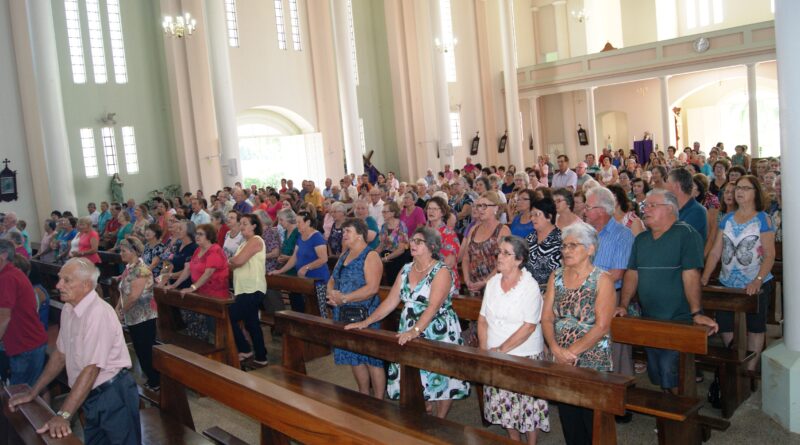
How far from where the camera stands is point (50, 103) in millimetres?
16547

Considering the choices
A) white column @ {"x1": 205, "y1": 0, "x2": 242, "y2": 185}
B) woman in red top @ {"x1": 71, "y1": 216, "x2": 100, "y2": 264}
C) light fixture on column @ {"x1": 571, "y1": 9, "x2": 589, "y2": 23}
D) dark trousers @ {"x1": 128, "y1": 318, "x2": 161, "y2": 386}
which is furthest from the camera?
light fixture on column @ {"x1": 571, "y1": 9, "x2": 589, "y2": 23}

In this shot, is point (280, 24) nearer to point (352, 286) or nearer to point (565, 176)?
point (565, 176)

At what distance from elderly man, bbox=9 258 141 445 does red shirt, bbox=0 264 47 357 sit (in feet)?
4.86

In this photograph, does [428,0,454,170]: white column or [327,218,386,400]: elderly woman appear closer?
[327,218,386,400]: elderly woman

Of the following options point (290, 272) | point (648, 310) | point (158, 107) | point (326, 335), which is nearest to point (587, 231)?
point (648, 310)

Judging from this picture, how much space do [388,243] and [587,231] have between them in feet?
14.7

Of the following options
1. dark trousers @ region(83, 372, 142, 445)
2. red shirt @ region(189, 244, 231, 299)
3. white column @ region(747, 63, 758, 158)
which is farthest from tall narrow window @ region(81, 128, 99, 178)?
white column @ region(747, 63, 758, 158)

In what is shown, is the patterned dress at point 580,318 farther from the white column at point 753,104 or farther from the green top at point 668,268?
the white column at point 753,104

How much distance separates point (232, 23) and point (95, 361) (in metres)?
18.4

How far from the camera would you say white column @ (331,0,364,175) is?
67.4 feet

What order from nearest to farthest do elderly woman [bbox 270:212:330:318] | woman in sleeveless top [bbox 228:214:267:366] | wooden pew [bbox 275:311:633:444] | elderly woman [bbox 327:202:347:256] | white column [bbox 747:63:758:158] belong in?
wooden pew [bbox 275:311:633:444], woman in sleeveless top [bbox 228:214:267:366], elderly woman [bbox 270:212:330:318], elderly woman [bbox 327:202:347:256], white column [bbox 747:63:758:158]

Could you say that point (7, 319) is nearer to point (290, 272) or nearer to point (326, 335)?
point (326, 335)

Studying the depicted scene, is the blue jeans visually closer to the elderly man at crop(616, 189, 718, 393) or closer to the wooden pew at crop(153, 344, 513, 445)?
the wooden pew at crop(153, 344, 513, 445)

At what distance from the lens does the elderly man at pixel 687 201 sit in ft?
18.7
